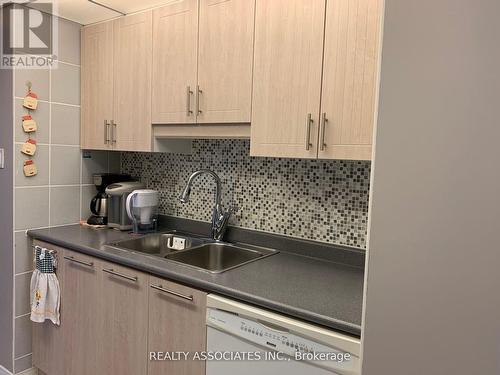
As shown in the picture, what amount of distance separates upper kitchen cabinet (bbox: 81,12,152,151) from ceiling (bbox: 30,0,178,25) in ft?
0.13

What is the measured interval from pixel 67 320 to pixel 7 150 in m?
0.99

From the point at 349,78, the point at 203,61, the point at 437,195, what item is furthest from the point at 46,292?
the point at 437,195

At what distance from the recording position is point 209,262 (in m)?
2.03

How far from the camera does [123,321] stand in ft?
5.67

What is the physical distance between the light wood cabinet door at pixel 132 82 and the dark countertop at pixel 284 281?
0.59 meters

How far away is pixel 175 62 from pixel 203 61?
19 cm

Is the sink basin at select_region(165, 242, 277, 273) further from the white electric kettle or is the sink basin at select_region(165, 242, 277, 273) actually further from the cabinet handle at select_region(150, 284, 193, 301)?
the white electric kettle

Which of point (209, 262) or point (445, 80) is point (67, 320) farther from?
A: point (445, 80)

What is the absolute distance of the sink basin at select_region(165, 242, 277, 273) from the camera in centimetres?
194

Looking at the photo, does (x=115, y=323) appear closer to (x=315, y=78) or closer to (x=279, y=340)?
(x=279, y=340)

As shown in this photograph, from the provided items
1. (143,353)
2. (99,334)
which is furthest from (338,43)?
(99,334)

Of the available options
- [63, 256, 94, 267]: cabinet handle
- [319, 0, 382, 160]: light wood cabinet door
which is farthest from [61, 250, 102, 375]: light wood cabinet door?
[319, 0, 382, 160]: light wood cabinet door

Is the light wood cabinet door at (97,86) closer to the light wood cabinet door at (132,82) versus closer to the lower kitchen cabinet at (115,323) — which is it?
the light wood cabinet door at (132,82)

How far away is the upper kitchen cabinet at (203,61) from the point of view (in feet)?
5.47
